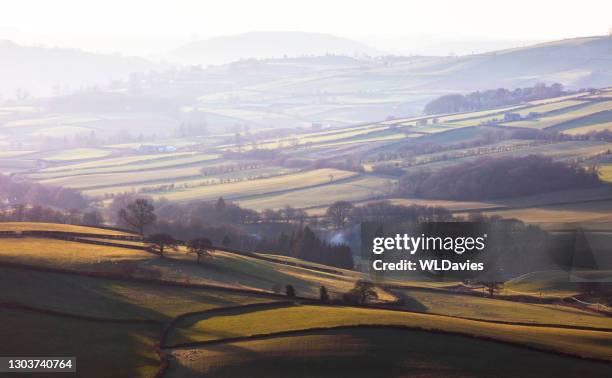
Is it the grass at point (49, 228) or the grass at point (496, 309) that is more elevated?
the grass at point (49, 228)

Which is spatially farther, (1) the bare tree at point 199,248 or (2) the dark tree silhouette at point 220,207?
(2) the dark tree silhouette at point 220,207

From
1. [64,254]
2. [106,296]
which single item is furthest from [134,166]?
[106,296]

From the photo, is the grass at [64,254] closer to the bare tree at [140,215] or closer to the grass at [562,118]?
the bare tree at [140,215]

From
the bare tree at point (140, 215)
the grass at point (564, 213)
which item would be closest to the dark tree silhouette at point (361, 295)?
the bare tree at point (140, 215)

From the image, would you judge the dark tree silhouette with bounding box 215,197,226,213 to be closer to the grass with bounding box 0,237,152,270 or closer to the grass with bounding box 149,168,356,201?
the grass with bounding box 149,168,356,201

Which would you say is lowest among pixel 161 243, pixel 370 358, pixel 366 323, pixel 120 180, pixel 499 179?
pixel 370 358

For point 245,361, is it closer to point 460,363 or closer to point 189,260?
point 460,363

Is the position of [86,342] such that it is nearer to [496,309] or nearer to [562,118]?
[496,309]
